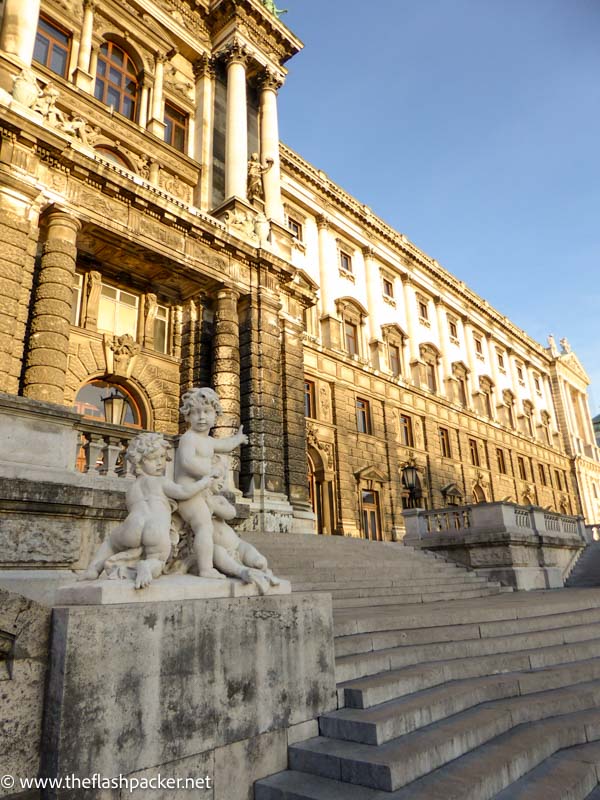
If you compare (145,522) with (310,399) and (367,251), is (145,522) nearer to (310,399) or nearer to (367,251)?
(310,399)

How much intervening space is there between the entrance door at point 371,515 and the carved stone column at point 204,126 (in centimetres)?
1440

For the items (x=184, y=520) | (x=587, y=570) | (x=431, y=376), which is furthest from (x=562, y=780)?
(x=431, y=376)

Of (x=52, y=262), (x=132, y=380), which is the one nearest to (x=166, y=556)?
(x=52, y=262)

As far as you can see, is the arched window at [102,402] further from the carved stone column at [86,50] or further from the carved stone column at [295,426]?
the carved stone column at [86,50]

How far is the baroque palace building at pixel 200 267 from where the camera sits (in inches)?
471

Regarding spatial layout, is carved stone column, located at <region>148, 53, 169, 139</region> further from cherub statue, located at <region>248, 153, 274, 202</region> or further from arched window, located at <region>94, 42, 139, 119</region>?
cherub statue, located at <region>248, 153, 274, 202</region>

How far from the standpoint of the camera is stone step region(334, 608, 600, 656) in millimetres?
5465

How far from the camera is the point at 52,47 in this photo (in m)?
15.2

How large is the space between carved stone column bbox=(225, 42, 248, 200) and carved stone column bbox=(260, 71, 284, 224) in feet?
3.05

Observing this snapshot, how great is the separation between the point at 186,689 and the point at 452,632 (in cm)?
426

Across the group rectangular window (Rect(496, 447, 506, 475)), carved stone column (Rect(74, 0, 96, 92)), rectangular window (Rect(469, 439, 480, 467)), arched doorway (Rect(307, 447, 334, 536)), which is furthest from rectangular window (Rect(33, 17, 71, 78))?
rectangular window (Rect(496, 447, 506, 475))

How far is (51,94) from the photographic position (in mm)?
12711

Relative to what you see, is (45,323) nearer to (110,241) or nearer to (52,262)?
(52,262)

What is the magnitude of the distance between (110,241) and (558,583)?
15412 millimetres
